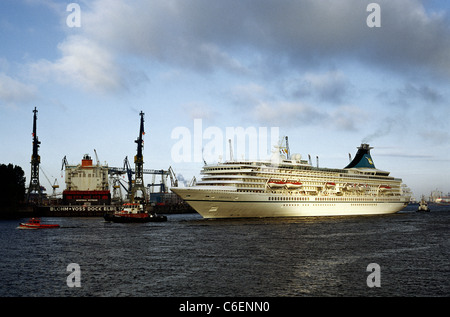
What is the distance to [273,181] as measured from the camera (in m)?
82.9

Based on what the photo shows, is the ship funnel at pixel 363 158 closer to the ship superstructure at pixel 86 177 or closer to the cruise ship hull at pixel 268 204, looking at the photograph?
the cruise ship hull at pixel 268 204

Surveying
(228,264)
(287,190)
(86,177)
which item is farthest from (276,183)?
(86,177)

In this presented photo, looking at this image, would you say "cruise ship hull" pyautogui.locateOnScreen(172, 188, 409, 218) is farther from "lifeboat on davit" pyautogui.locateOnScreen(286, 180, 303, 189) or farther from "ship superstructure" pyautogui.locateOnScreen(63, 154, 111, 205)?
"ship superstructure" pyautogui.locateOnScreen(63, 154, 111, 205)

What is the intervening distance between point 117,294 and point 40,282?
22.5 feet

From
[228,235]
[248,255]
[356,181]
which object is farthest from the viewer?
[356,181]

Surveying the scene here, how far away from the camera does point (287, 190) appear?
86.2m

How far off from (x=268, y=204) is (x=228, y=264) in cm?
4648

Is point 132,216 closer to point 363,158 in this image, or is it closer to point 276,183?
point 276,183

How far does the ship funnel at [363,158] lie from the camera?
A: 117375mm

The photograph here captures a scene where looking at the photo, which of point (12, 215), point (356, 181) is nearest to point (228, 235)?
point (356, 181)

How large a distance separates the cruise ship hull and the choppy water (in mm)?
17147
